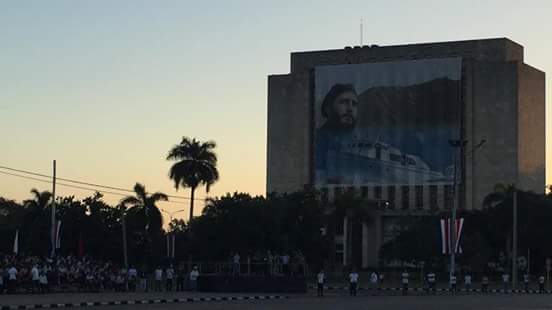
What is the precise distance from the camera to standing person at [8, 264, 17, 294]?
56250 mm

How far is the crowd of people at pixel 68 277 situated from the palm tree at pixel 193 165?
132ft

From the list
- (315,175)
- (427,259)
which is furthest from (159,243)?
(315,175)

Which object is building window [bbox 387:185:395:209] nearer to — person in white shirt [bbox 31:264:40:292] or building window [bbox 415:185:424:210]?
building window [bbox 415:185:424:210]

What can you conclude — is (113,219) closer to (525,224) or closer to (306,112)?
(525,224)

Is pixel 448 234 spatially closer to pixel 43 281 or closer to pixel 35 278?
pixel 43 281

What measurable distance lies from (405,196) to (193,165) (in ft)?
191

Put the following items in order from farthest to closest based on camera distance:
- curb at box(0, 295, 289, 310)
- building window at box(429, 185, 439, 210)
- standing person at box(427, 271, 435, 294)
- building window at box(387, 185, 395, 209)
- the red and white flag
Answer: building window at box(387, 185, 395, 209) < building window at box(429, 185, 439, 210) < standing person at box(427, 271, 435, 294) < the red and white flag < curb at box(0, 295, 289, 310)

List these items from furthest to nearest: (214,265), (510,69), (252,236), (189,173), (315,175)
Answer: (315,175) < (510,69) < (189,173) < (252,236) < (214,265)

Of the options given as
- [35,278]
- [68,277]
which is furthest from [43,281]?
[68,277]

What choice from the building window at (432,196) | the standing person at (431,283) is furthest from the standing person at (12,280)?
the building window at (432,196)

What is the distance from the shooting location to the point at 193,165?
372 ft

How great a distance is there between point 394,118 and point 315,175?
45.8 ft

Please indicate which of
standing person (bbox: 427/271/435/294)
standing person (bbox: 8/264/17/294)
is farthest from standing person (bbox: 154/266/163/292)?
standing person (bbox: 427/271/435/294)

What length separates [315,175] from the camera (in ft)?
561
